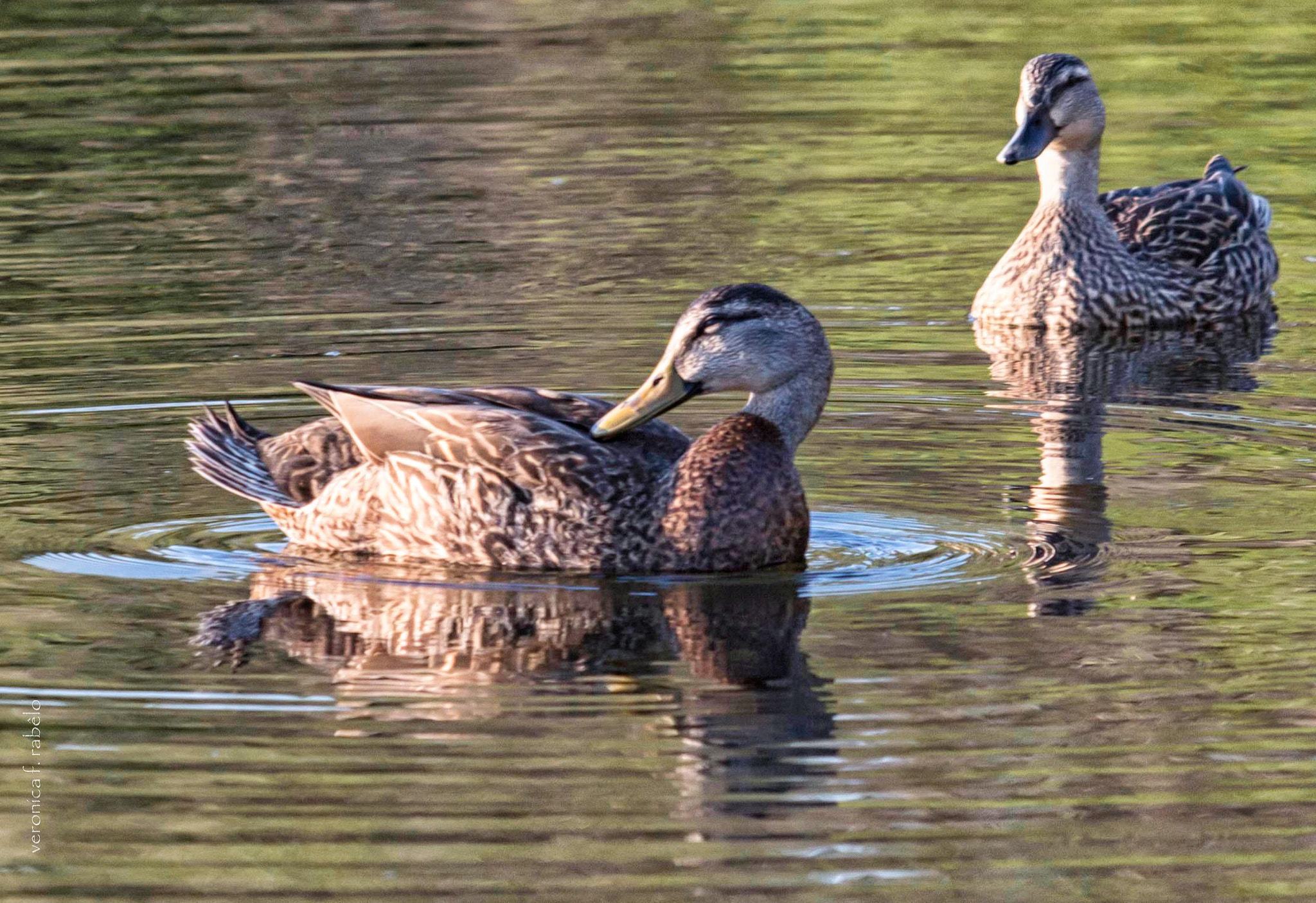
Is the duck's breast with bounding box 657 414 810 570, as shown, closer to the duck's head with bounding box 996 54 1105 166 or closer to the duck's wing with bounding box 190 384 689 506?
the duck's wing with bounding box 190 384 689 506

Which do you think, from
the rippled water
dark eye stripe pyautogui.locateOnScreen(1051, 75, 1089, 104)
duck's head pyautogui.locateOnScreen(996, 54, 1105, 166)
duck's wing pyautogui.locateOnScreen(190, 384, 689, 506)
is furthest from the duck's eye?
dark eye stripe pyautogui.locateOnScreen(1051, 75, 1089, 104)

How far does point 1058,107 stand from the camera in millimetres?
13609

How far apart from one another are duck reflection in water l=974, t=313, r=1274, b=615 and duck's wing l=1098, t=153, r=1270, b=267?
0.52 metres

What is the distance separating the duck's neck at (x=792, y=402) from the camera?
8.77m

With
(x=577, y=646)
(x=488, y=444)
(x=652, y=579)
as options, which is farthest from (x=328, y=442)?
(x=577, y=646)

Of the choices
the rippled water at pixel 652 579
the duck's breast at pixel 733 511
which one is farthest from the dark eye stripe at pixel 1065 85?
the duck's breast at pixel 733 511

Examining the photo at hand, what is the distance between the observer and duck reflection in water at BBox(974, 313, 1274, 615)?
8.55 m

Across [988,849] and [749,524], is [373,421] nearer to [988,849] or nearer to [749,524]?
[749,524]

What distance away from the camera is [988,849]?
233 inches

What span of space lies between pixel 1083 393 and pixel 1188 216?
3.05 m

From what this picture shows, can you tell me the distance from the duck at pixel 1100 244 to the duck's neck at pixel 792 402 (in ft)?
14.7

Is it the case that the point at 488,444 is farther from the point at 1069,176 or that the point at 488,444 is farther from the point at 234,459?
the point at 1069,176

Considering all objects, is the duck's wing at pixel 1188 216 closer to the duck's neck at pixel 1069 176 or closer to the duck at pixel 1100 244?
the duck at pixel 1100 244

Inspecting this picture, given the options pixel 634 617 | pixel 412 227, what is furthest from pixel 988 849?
pixel 412 227
